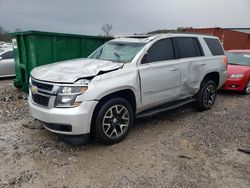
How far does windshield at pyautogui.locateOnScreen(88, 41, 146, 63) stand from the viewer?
4.51m

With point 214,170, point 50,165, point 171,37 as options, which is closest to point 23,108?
point 50,165

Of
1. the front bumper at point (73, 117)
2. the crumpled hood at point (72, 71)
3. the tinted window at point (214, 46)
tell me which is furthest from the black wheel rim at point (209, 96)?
the front bumper at point (73, 117)

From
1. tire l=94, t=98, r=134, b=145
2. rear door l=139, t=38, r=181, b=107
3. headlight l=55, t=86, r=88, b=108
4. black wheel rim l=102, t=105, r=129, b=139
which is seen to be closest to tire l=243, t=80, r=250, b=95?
rear door l=139, t=38, r=181, b=107

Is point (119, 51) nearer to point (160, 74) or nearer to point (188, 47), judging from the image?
point (160, 74)

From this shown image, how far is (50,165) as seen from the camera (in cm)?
351

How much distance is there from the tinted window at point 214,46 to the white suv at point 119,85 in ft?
0.81

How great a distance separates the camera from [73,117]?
3.52 meters

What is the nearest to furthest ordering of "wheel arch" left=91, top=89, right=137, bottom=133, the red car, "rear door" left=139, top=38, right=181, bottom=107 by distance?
"wheel arch" left=91, top=89, right=137, bottom=133 → "rear door" left=139, top=38, right=181, bottom=107 → the red car

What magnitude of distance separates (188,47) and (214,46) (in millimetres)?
1133

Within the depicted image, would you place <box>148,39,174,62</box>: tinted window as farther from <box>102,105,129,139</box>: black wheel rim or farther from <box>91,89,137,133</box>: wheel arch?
<box>102,105,129,139</box>: black wheel rim

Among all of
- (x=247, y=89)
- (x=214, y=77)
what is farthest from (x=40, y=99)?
(x=247, y=89)

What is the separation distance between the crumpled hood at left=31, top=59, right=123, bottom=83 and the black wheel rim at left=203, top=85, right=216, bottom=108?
2.77 meters

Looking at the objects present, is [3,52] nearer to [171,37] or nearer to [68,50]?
[68,50]

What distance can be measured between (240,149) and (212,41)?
10.2ft
